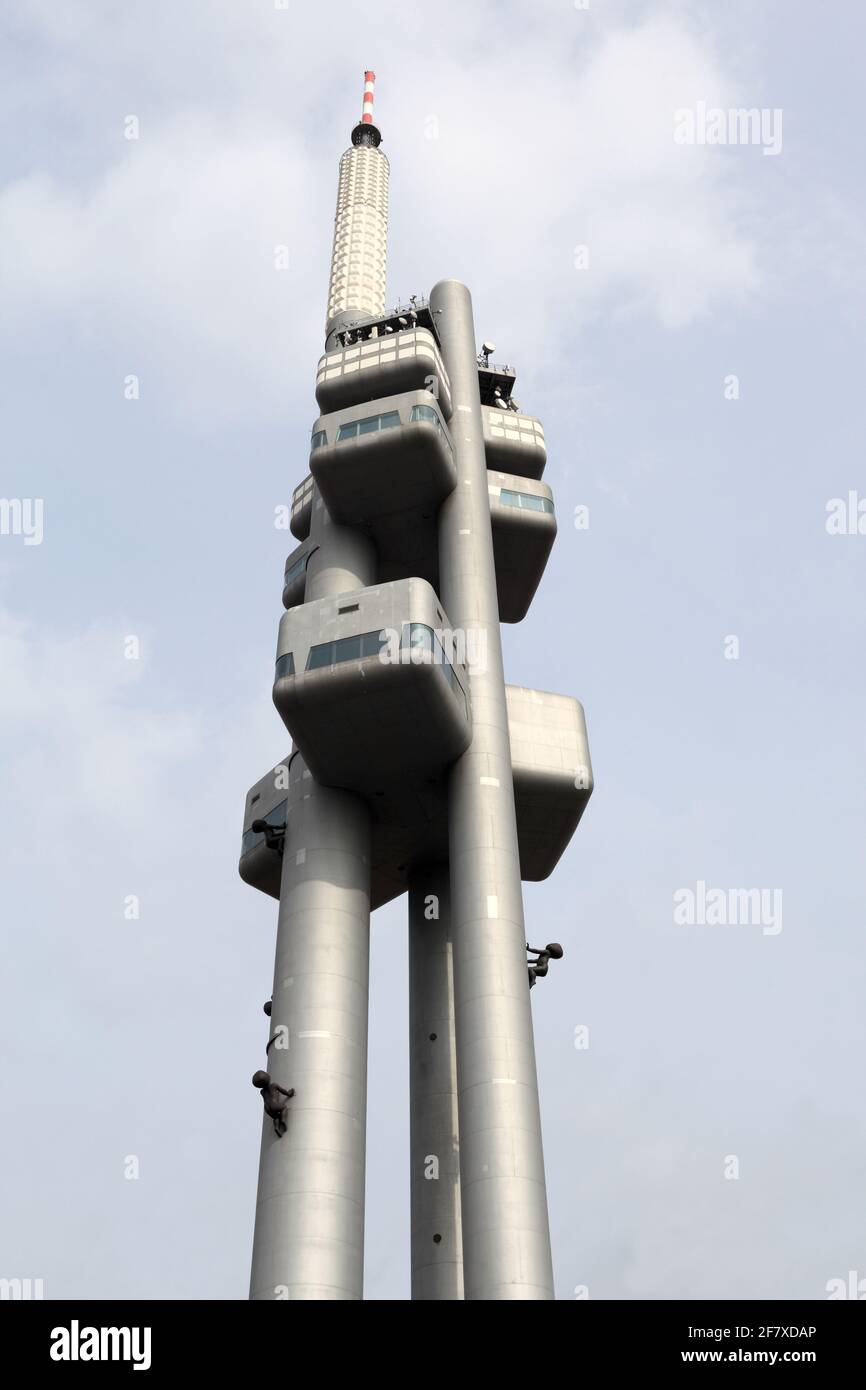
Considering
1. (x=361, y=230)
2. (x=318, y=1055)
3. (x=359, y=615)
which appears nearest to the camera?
(x=318, y=1055)

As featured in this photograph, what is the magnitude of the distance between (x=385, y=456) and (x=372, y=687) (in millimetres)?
15724

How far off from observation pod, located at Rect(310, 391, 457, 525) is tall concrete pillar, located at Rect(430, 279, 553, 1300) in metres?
1.88

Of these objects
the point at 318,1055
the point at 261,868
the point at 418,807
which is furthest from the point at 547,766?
the point at 318,1055

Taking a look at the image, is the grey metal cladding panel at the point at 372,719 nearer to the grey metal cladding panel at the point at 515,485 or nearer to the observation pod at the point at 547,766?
the observation pod at the point at 547,766

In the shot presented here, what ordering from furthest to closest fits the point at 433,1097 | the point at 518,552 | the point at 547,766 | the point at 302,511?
the point at 518,552 < the point at 302,511 < the point at 547,766 < the point at 433,1097

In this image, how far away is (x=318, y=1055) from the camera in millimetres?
44531

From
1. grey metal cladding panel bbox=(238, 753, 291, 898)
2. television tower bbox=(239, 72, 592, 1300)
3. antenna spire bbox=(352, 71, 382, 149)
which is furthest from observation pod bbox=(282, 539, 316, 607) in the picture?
antenna spire bbox=(352, 71, 382, 149)

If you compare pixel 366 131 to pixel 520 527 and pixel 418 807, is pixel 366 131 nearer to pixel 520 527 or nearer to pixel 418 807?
pixel 520 527

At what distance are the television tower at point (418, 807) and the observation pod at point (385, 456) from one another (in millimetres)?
107

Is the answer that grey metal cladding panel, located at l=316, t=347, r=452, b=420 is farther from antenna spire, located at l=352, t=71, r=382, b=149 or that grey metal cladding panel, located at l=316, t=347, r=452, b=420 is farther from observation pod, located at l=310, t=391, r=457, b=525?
antenna spire, located at l=352, t=71, r=382, b=149
